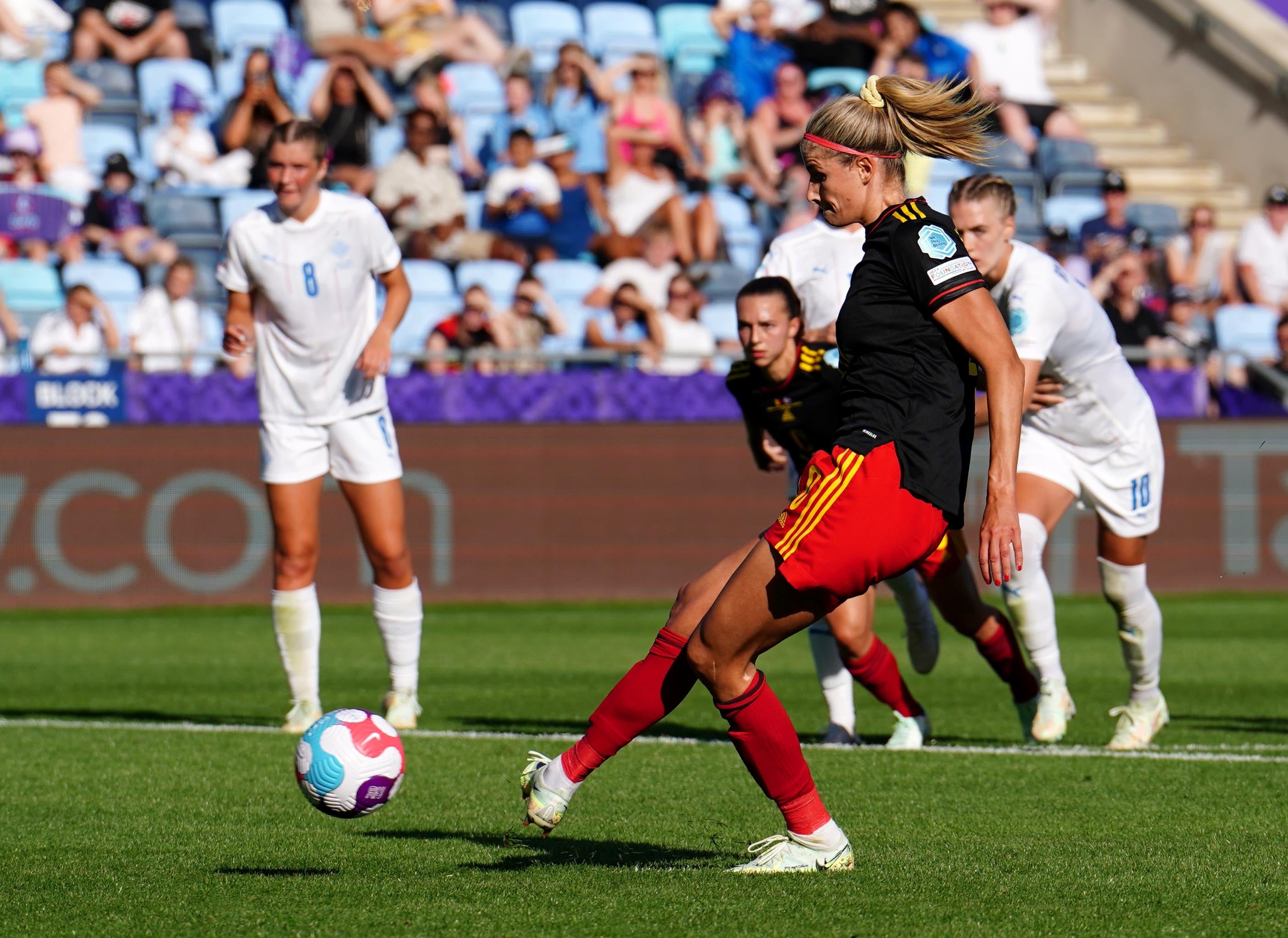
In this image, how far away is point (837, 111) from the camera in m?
A: 4.44

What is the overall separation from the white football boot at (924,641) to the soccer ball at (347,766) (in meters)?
3.19

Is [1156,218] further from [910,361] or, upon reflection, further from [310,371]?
[910,361]

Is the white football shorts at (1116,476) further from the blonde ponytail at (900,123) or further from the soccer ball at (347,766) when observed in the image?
the soccer ball at (347,766)

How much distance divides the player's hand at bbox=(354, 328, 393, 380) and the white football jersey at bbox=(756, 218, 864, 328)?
5.40ft

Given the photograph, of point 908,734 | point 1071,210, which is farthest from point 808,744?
point 1071,210

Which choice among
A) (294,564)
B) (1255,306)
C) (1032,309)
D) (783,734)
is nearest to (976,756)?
(1032,309)

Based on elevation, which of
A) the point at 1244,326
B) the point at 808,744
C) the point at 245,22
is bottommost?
the point at 1244,326

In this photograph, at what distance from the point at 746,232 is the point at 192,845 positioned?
43.9ft

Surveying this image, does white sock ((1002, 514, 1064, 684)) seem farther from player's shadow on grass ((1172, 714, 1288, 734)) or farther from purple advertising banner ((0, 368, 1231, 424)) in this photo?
purple advertising banner ((0, 368, 1231, 424))

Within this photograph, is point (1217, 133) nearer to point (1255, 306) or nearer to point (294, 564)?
point (1255, 306)

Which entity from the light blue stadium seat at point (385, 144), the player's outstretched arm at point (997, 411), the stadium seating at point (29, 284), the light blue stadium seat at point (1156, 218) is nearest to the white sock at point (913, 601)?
the player's outstretched arm at point (997, 411)

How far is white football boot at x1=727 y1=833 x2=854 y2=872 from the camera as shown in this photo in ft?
15.2

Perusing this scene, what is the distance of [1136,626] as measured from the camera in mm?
7395

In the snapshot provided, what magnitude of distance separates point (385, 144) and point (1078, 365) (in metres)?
11.8
